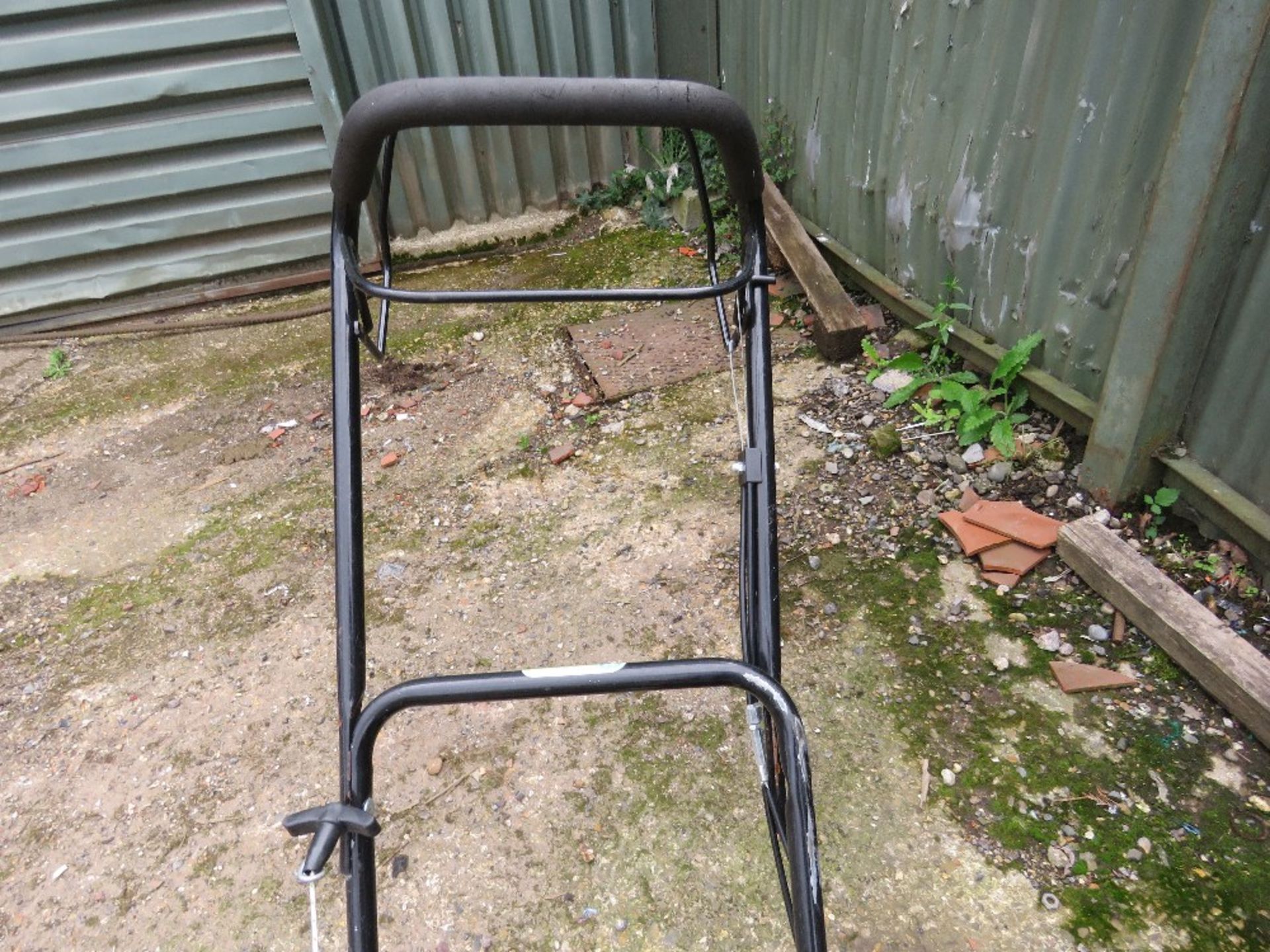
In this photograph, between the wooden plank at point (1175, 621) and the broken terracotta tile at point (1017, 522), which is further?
the broken terracotta tile at point (1017, 522)

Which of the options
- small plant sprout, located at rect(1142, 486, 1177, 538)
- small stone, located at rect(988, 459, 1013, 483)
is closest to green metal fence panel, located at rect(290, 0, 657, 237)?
small stone, located at rect(988, 459, 1013, 483)

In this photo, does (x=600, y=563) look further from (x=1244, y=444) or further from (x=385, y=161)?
(x=1244, y=444)

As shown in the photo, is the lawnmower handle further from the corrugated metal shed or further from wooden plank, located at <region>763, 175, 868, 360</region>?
the corrugated metal shed

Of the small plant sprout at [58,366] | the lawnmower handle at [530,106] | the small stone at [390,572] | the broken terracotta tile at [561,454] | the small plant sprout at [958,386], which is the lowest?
the small plant sprout at [58,366]

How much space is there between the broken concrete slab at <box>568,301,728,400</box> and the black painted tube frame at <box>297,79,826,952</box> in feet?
6.31

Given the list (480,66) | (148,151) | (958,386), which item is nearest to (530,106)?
(958,386)

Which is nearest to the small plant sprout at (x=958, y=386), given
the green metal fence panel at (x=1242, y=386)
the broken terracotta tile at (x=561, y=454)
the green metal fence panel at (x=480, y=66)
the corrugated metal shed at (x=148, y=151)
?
the green metal fence panel at (x=1242, y=386)

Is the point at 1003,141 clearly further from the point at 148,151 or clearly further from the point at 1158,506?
the point at 148,151

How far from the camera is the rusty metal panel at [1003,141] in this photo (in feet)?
6.54

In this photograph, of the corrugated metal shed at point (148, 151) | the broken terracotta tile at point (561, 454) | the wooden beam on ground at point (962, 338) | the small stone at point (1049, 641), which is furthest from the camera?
the corrugated metal shed at point (148, 151)

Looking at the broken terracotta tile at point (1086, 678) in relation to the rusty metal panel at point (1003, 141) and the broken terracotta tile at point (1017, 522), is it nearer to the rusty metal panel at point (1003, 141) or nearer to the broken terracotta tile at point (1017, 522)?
the broken terracotta tile at point (1017, 522)

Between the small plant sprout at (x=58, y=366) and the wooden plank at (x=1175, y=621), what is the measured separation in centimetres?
439

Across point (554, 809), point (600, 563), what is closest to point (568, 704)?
point (554, 809)

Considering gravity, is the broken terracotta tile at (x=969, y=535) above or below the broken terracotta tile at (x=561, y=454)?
above
